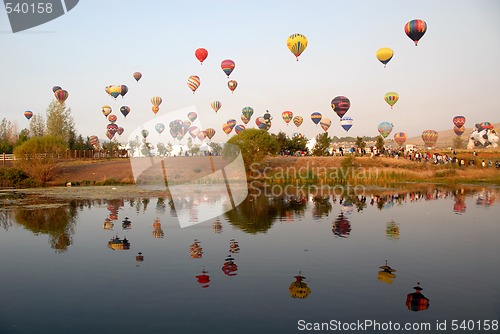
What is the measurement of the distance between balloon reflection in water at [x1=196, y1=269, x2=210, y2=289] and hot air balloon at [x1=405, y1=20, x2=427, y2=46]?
4835 centimetres

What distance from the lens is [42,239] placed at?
22859 millimetres

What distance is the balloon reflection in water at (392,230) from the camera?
23.0 meters

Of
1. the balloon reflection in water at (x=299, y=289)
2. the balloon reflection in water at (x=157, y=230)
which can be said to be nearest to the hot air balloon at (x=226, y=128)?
the balloon reflection in water at (x=157, y=230)

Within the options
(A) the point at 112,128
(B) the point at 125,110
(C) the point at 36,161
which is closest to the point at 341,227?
(C) the point at 36,161

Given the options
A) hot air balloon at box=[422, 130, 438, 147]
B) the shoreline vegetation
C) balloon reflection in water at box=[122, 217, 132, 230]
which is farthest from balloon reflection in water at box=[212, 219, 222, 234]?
hot air balloon at box=[422, 130, 438, 147]

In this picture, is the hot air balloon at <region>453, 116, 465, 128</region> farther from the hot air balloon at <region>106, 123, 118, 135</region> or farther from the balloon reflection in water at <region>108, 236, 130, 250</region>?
the balloon reflection in water at <region>108, 236, 130, 250</region>

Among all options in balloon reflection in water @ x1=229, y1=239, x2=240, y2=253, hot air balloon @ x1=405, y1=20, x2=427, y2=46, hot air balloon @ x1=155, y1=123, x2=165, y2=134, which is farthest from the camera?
hot air balloon @ x1=155, y1=123, x2=165, y2=134

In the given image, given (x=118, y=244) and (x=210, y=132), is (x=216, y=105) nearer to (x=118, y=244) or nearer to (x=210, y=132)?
(x=210, y=132)

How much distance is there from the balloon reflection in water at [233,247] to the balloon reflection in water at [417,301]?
7.75 meters

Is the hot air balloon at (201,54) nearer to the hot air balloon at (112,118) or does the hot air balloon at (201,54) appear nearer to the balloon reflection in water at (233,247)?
the hot air balloon at (112,118)

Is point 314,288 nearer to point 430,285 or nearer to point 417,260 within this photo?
point 430,285

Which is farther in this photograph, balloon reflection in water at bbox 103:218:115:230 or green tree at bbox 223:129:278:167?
green tree at bbox 223:129:278:167

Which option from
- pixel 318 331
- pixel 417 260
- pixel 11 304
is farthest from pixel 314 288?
pixel 11 304

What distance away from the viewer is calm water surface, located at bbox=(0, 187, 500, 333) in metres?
12.4
